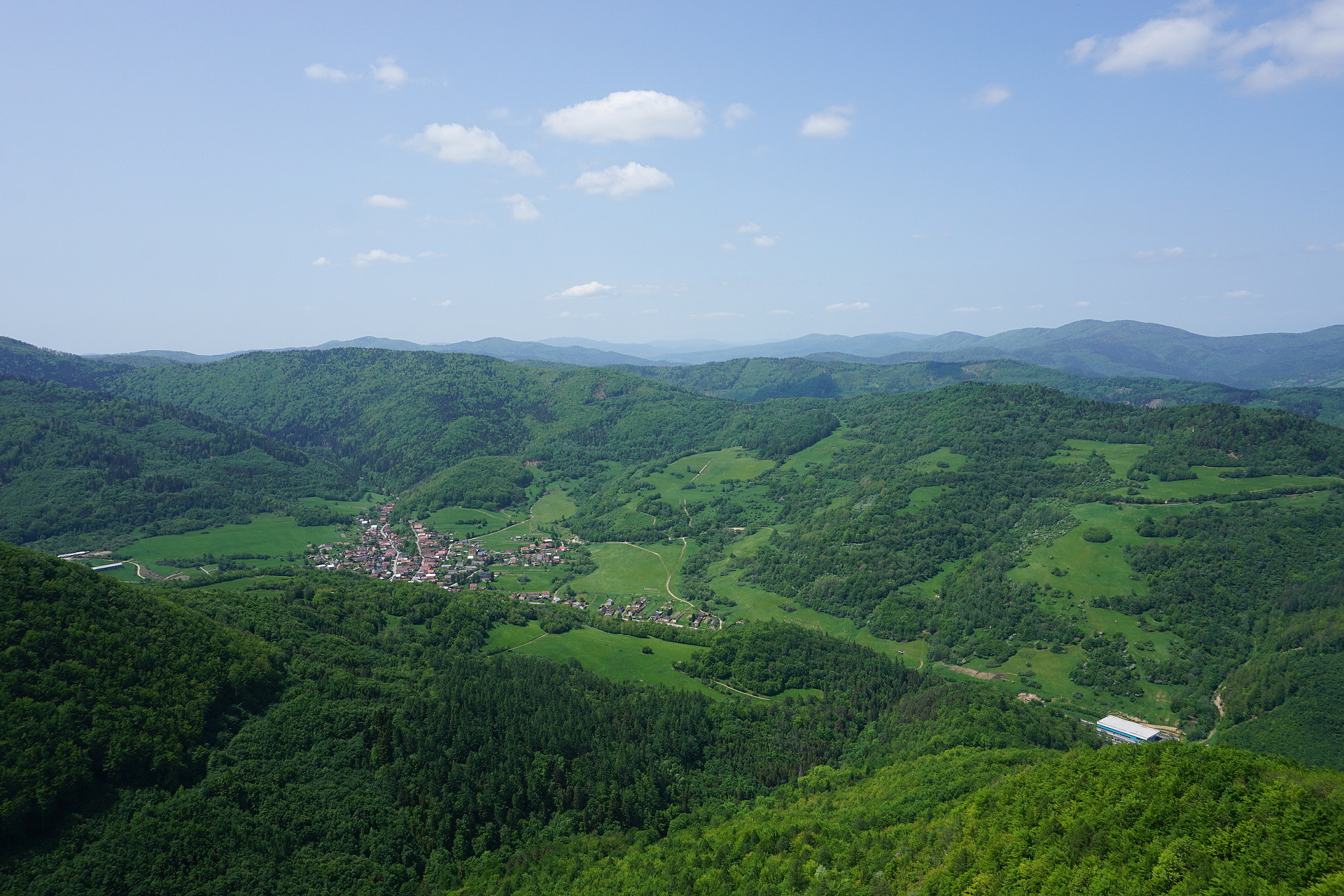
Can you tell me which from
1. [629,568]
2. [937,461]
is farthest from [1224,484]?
[629,568]

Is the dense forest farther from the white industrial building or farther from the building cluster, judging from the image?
the building cluster

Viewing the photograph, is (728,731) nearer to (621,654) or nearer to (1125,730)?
(621,654)

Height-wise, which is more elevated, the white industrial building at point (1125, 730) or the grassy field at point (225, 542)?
the grassy field at point (225, 542)

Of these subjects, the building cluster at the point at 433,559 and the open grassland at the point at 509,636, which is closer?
the open grassland at the point at 509,636

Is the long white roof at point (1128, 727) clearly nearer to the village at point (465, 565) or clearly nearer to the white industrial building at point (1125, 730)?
the white industrial building at point (1125, 730)

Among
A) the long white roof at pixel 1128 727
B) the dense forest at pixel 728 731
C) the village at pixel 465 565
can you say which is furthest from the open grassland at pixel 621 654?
the long white roof at pixel 1128 727

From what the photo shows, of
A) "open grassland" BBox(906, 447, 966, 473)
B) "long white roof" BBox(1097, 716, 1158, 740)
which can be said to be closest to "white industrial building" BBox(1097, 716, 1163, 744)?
"long white roof" BBox(1097, 716, 1158, 740)
